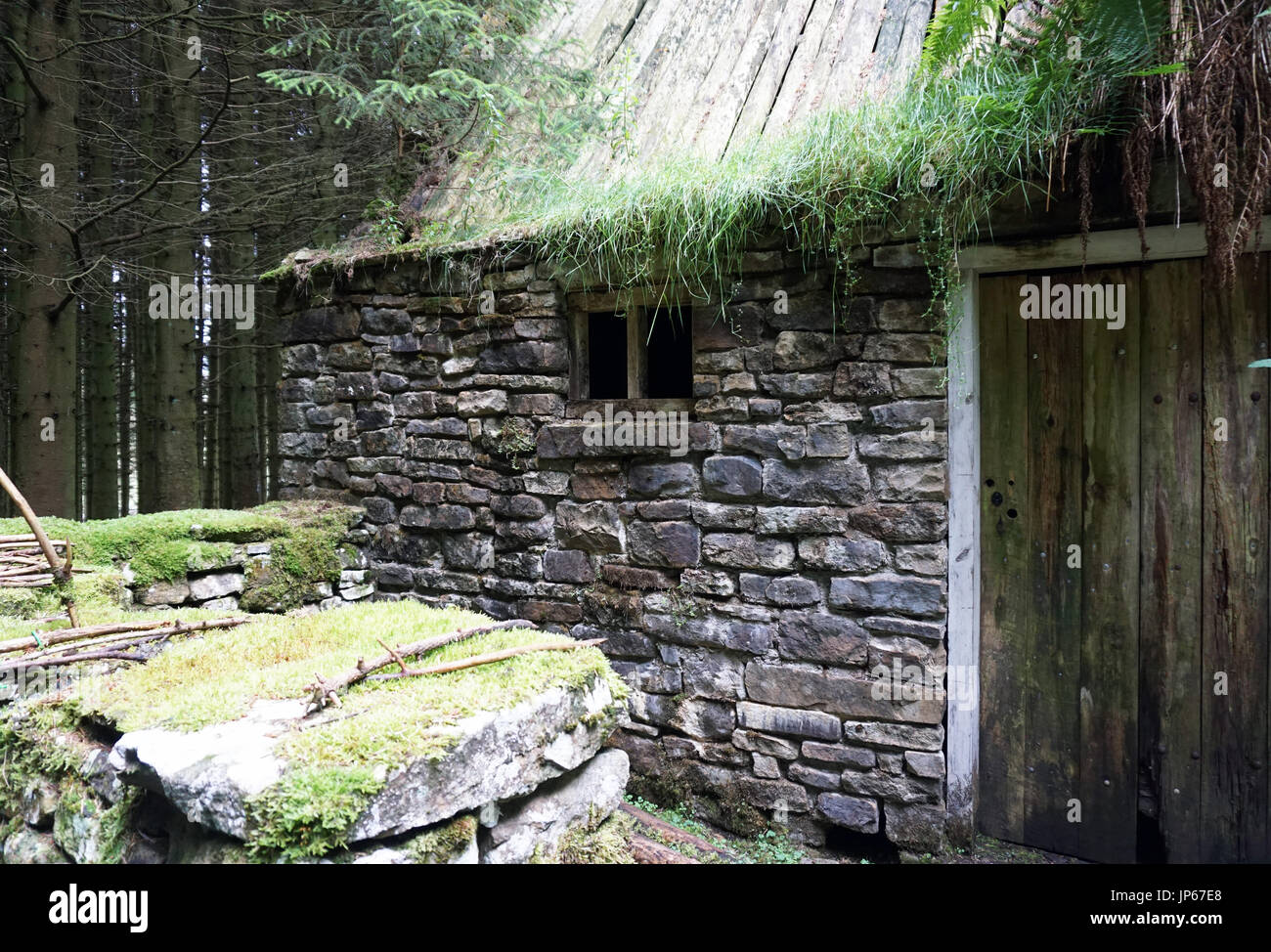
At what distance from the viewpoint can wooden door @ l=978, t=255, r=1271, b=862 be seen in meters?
2.96

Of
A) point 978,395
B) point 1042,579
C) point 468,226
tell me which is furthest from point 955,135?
point 468,226

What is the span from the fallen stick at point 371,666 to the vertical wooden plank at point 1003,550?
237 cm

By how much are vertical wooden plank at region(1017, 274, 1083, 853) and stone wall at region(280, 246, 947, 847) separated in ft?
1.74

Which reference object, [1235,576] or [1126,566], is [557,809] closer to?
[1126,566]

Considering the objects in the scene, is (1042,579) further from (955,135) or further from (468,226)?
(468,226)

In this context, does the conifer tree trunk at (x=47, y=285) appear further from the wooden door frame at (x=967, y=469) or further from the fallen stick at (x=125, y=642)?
the wooden door frame at (x=967, y=469)

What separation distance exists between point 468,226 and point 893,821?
374cm

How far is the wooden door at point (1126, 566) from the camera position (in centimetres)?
296

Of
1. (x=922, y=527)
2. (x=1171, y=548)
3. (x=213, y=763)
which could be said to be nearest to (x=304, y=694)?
(x=213, y=763)

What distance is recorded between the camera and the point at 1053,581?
10.8 ft

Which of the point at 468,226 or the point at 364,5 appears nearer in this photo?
the point at 468,226

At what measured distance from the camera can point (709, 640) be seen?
3.56m

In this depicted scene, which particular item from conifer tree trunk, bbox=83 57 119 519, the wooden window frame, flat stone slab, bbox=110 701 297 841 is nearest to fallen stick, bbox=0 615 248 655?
flat stone slab, bbox=110 701 297 841

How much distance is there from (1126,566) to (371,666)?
301cm
